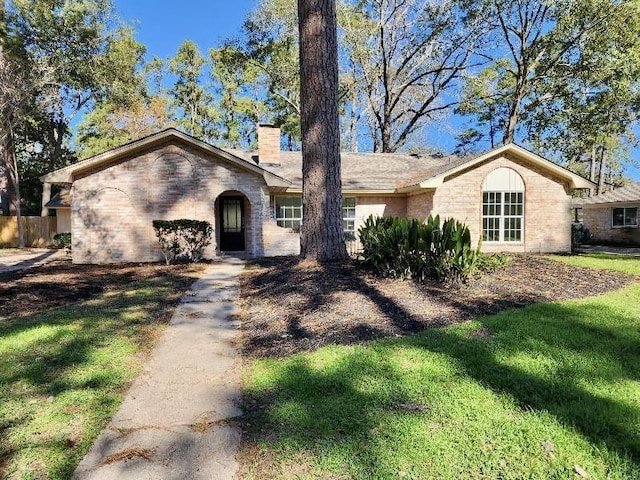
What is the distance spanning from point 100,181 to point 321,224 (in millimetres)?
9599

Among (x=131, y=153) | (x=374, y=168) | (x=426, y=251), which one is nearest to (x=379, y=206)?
(x=374, y=168)

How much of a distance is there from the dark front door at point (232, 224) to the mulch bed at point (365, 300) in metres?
8.94

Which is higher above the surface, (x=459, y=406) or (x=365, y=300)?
(x=365, y=300)

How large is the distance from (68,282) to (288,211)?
938cm

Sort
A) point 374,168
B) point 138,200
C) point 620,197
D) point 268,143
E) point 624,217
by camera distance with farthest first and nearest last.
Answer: point 624,217
point 620,197
point 374,168
point 268,143
point 138,200

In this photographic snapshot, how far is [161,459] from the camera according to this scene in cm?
284

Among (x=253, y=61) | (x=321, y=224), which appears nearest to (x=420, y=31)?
(x=253, y=61)

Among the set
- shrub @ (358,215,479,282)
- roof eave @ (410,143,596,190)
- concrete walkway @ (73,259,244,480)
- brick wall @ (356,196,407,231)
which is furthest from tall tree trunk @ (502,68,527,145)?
concrete walkway @ (73,259,244,480)

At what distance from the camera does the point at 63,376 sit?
13.8 feet

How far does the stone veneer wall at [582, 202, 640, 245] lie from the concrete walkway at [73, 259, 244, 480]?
24873mm

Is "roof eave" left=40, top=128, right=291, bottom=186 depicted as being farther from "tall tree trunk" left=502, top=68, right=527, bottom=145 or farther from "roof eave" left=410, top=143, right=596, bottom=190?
"tall tree trunk" left=502, top=68, right=527, bottom=145

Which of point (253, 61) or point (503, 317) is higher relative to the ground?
point (253, 61)

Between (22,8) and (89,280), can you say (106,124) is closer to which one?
(22,8)

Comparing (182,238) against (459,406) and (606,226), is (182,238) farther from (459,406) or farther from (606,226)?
(606,226)
